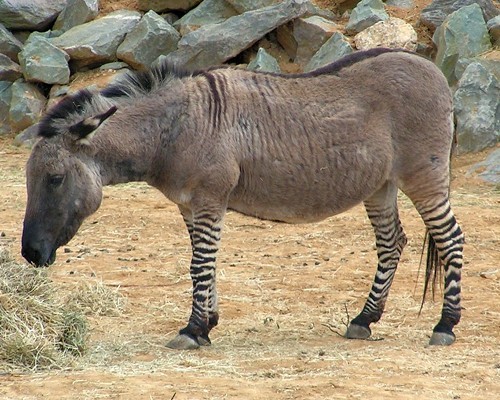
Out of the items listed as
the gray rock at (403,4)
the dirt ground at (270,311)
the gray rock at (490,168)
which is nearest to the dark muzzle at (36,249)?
the dirt ground at (270,311)

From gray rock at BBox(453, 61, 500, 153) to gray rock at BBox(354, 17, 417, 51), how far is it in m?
1.32

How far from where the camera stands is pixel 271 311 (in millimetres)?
8844

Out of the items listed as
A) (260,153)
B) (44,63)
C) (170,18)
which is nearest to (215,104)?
(260,153)

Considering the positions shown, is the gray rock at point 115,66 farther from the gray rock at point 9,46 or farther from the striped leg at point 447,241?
the striped leg at point 447,241

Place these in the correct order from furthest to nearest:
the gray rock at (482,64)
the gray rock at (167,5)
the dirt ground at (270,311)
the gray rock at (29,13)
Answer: the gray rock at (29,13)
the gray rock at (167,5)
the gray rock at (482,64)
the dirt ground at (270,311)

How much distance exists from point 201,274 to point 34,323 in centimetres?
139

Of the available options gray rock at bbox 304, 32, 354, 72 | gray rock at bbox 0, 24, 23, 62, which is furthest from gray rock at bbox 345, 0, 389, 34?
gray rock at bbox 0, 24, 23, 62

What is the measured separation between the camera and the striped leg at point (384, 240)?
27.3 ft

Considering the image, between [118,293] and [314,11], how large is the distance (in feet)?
29.7

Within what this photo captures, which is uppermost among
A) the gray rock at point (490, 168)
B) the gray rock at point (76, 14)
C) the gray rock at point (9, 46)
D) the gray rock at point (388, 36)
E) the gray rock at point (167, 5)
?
Result: the gray rock at point (388, 36)

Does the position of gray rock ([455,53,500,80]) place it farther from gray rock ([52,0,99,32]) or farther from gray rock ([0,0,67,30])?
gray rock ([0,0,67,30])

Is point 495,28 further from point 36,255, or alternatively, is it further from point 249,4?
point 36,255

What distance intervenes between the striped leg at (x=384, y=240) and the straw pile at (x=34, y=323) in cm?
260

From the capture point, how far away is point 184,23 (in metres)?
17.3
